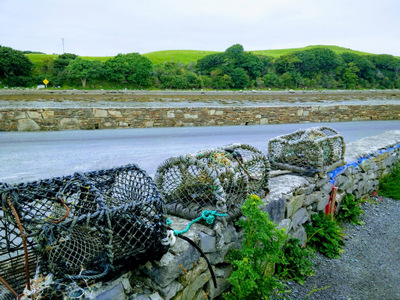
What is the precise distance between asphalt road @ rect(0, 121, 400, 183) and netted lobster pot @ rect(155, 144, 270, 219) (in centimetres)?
172

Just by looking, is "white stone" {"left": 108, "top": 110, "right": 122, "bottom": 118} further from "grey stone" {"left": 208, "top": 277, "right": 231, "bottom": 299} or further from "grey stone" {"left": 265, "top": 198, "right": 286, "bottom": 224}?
"grey stone" {"left": 208, "top": 277, "right": 231, "bottom": 299}

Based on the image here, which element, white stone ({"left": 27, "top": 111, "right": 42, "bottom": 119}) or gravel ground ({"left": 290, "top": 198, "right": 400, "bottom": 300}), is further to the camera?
white stone ({"left": 27, "top": 111, "right": 42, "bottom": 119})

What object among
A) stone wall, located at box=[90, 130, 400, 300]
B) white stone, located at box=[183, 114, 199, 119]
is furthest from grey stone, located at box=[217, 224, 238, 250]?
white stone, located at box=[183, 114, 199, 119]

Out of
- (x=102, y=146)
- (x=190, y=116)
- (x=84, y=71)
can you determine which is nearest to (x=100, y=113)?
(x=102, y=146)

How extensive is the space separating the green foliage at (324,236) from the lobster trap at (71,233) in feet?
9.62

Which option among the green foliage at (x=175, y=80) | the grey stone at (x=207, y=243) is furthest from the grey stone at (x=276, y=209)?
the green foliage at (x=175, y=80)

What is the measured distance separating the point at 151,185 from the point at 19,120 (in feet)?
27.4

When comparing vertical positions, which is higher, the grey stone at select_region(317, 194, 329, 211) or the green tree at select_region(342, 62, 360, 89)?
the green tree at select_region(342, 62, 360, 89)

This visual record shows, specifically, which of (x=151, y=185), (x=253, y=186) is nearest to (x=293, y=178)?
(x=253, y=186)

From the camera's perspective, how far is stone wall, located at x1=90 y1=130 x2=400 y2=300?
2.05 meters

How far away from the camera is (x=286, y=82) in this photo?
47031 millimetres

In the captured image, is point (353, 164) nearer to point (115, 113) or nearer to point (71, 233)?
point (71, 233)

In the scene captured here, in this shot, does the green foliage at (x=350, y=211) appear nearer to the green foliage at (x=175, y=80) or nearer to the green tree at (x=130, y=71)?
the green foliage at (x=175, y=80)

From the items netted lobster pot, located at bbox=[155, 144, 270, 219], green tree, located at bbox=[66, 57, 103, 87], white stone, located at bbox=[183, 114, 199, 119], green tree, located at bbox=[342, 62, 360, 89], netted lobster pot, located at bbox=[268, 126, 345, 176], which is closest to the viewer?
netted lobster pot, located at bbox=[155, 144, 270, 219]
